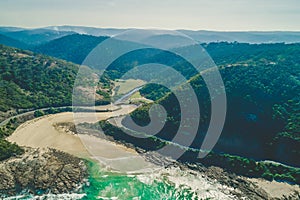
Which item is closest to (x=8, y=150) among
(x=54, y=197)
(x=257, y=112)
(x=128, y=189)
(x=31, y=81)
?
(x=54, y=197)

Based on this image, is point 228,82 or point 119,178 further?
point 228,82

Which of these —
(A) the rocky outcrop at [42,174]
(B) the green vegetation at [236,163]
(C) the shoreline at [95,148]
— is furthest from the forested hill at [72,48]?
(A) the rocky outcrop at [42,174]

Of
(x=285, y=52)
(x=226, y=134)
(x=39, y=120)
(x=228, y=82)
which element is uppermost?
(x=285, y=52)

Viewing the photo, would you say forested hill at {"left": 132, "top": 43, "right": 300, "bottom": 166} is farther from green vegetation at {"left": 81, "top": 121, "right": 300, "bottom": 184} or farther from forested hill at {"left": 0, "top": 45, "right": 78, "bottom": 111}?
forested hill at {"left": 0, "top": 45, "right": 78, "bottom": 111}

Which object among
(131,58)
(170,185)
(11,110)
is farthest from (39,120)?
(131,58)

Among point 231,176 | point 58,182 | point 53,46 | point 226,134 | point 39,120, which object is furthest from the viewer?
point 53,46

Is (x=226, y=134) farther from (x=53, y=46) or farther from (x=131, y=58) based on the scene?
(x=53, y=46)

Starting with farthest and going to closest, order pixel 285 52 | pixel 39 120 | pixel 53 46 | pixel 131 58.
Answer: pixel 53 46 → pixel 131 58 → pixel 285 52 → pixel 39 120
